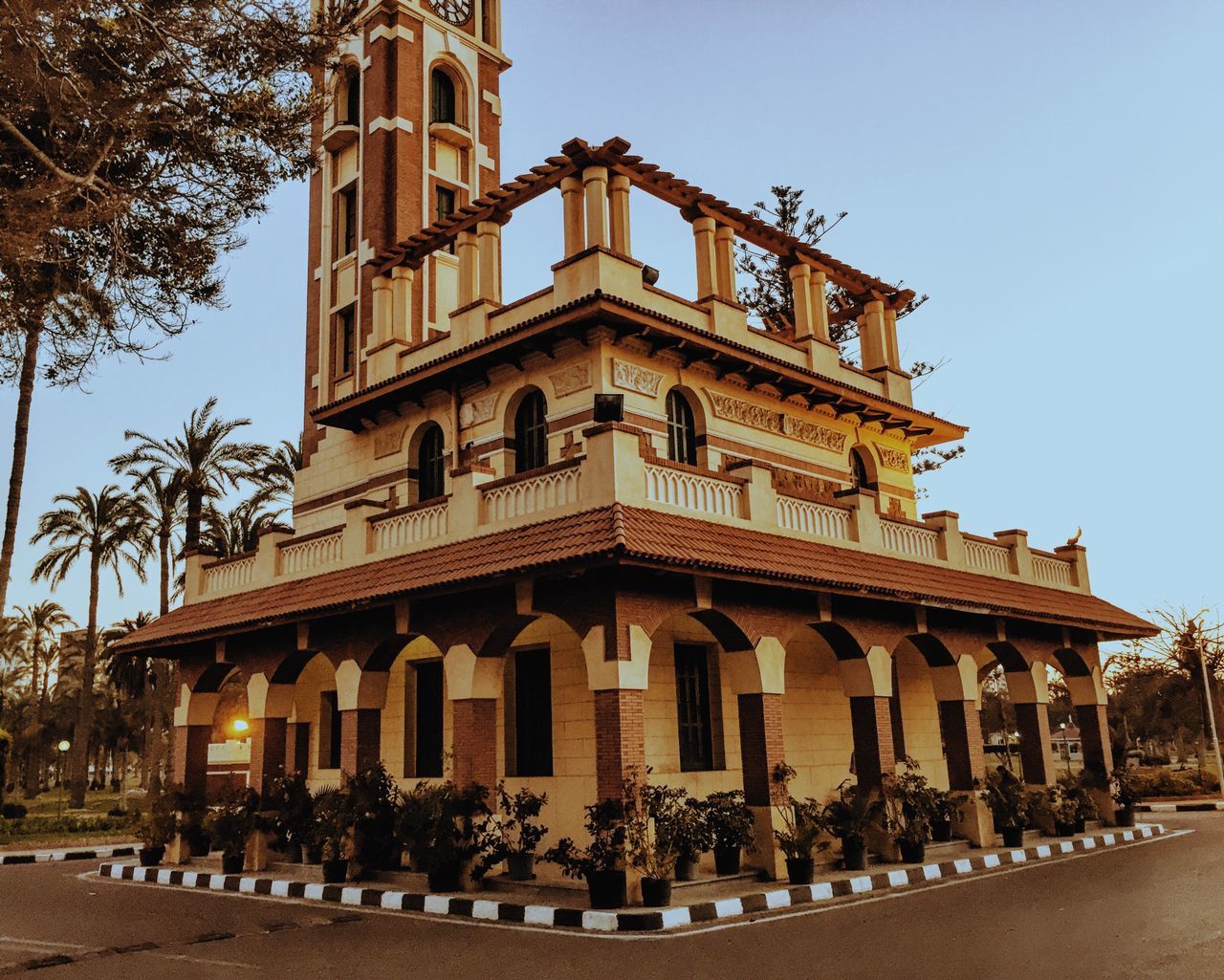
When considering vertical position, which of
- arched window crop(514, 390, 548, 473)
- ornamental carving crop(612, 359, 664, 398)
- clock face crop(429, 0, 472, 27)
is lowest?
arched window crop(514, 390, 548, 473)

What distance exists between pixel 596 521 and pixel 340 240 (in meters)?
14.1

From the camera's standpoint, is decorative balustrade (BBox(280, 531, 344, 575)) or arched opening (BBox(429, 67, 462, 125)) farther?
arched opening (BBox(429, 67, 462, 125))

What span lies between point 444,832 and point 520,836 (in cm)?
128

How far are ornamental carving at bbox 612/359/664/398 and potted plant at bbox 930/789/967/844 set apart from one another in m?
7.50

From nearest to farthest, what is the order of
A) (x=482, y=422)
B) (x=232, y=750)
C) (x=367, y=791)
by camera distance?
1. (x=367, y=791)
2. (x=482, y=422)
3. (x=232, y=750)

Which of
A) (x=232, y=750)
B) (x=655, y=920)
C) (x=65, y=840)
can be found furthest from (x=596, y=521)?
(x=232, y=750)

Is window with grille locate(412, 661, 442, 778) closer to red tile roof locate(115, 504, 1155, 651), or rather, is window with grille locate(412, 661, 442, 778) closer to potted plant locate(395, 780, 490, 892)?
red tile roof locate(115, 504, 1155, 651)

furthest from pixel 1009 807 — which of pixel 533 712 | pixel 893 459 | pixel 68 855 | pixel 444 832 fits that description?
pixel 68 855

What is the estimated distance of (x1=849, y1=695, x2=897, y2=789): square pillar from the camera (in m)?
14.7

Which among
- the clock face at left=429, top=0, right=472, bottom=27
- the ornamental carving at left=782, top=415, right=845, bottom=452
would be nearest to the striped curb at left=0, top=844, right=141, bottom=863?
the ornamental carving at left=782, top=415, right=845, bottom=452

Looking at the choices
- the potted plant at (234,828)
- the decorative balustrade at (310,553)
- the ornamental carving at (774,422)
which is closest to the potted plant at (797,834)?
the ornamental carving at (774,422)

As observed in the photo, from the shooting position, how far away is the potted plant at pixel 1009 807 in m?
15.7

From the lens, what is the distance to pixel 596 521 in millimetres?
11820

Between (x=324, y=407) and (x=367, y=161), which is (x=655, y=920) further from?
(x=367, y=161)
